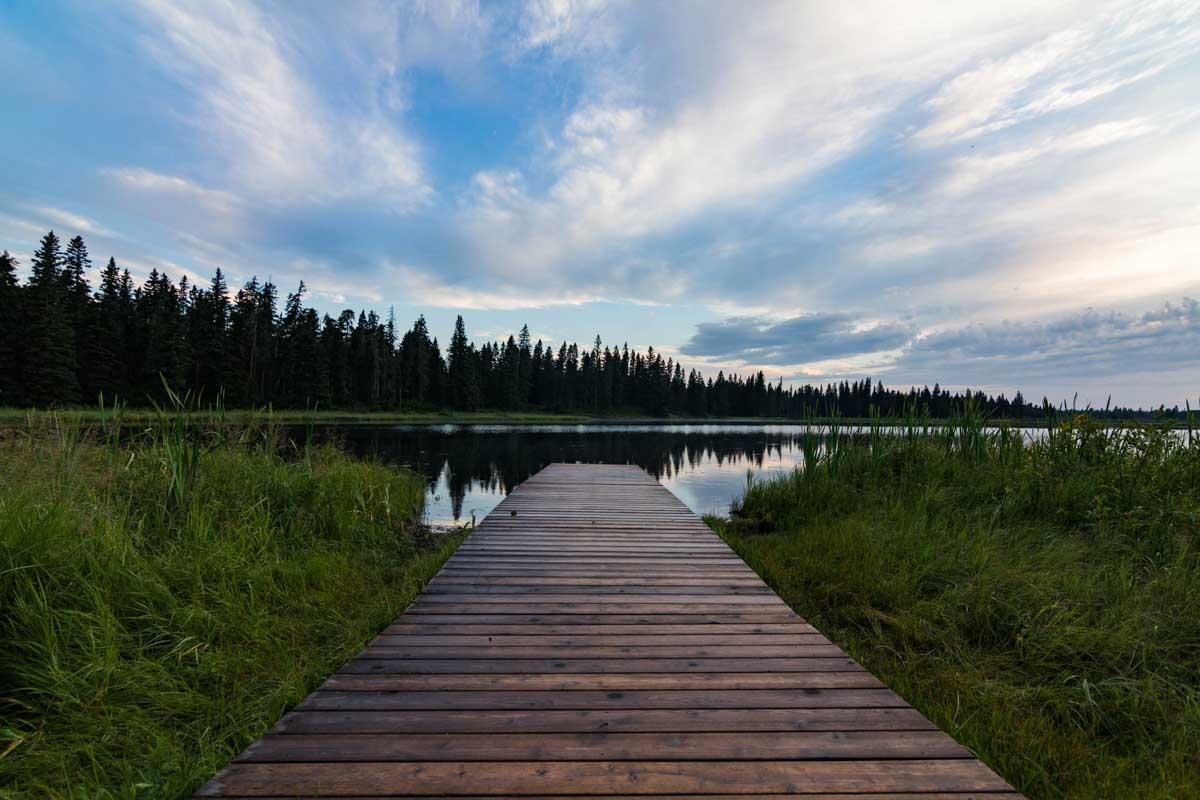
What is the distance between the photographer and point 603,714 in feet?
6.75

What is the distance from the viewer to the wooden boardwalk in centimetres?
167

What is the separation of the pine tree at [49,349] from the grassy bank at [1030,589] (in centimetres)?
4448

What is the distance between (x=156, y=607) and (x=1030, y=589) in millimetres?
6111

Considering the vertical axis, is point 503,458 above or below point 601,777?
below

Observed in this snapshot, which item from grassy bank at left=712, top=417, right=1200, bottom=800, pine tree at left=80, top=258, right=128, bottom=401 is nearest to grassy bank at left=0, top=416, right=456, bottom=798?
grassy bank at left=712, top=417, right=1200, bottom=800

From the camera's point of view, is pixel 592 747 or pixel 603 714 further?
pixel 603 714

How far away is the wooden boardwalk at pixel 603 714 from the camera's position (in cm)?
167

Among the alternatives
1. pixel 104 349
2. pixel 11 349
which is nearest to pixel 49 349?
pixel 11 349

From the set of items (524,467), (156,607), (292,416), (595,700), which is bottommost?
(524,467)

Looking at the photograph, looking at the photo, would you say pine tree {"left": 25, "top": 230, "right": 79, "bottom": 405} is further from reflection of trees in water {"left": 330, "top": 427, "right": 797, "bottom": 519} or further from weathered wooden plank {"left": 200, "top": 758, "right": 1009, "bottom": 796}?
weathered wooden plank {"left": 200, "top": 758, "right": 1009, "bottom": 796}

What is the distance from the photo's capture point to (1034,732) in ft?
8.09

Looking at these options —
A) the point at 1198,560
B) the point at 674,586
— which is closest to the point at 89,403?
the point at 674,586

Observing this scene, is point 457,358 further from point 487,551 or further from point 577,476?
point 487,551

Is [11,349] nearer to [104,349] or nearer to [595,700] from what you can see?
[104,349]
